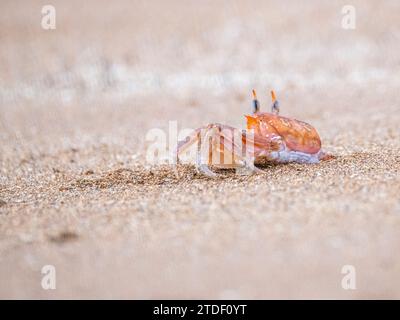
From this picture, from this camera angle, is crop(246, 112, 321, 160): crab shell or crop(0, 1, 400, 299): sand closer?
crop(0, 1, 400, 299): sand

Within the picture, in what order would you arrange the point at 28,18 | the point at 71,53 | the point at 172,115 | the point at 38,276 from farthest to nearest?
the point at 28,18
the point at 71,53
the point at 172,115
the point at 38,276

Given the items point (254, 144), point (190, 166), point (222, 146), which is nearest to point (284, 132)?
point (254, 144)

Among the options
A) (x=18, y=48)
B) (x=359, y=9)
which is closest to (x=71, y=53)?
(x=18, y=48)

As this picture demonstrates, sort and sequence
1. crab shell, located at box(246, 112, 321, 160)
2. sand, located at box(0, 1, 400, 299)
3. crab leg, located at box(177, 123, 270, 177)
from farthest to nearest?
crab shell, located at box(246, 112, 321, 160) → crab leg, located at box(177, 123, 270, 177) → sand, located at box(0, 1, 400, 299)

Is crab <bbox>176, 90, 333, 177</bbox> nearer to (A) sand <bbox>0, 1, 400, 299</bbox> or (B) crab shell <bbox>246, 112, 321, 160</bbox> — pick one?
(B) crab shell <bbox>246, 112, 321, 160</bbox>

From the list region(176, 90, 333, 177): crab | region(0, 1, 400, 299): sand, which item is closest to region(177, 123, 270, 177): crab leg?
region(176, 90, 333, 177): crab

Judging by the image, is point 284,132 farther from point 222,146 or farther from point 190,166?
point 190,166
